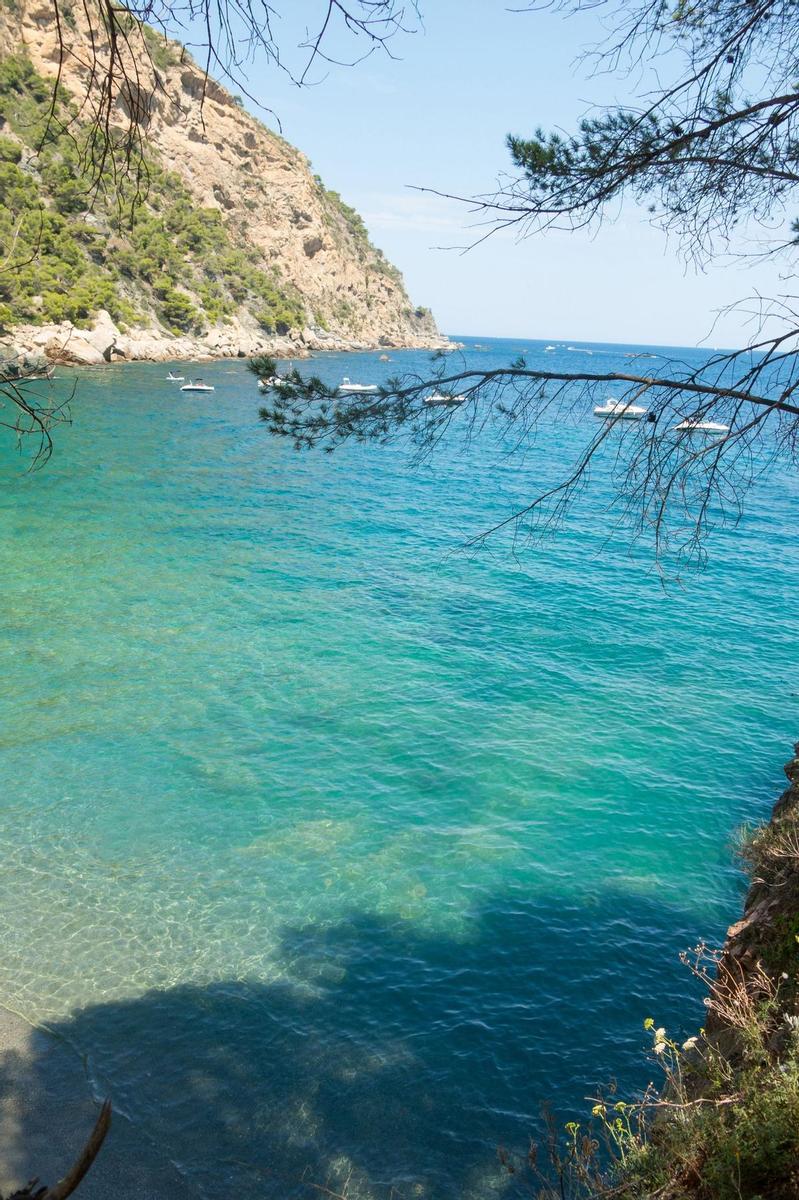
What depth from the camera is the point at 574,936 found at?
26.4 ft

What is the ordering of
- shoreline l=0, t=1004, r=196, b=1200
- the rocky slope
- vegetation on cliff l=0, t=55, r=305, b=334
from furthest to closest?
the rocky slope
vegetation on cliff l=0, t=55, r=305, b=334
shoreline l=0, t=1004, r=196, b=1200

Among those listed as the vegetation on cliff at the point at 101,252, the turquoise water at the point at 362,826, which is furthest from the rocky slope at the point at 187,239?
the turquoise water at the point at 362,826

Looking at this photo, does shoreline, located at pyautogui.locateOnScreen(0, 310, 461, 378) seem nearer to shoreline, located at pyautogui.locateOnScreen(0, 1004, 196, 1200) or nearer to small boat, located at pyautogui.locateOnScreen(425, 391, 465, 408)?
small boat, located at pyautogui.locateOnScreen(425, 391, 465, 408)

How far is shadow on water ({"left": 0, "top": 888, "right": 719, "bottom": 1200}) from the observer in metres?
5.54

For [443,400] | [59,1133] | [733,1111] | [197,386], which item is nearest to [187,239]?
[197,386]

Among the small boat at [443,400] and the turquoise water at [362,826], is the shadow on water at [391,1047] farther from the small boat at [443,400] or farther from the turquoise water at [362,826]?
the small boat at [443,400]

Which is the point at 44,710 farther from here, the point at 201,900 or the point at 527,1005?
the point at 527,1005

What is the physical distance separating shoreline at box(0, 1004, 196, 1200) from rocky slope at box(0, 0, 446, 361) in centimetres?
3529

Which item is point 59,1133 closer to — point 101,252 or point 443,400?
point 443,400

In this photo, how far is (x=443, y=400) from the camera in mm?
6527

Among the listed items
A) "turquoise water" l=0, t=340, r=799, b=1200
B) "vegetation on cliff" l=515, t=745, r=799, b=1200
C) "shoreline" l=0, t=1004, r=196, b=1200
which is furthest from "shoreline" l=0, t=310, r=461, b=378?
"vegetation on cliff" l=515, t=745, r=799, b=1200

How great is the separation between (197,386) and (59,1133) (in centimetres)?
4856

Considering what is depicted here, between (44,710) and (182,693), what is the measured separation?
198cm

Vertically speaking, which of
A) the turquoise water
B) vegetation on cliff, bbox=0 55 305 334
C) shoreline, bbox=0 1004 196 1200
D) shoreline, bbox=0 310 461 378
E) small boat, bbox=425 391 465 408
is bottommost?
shoreline, bbox=0 1004 196 1200
